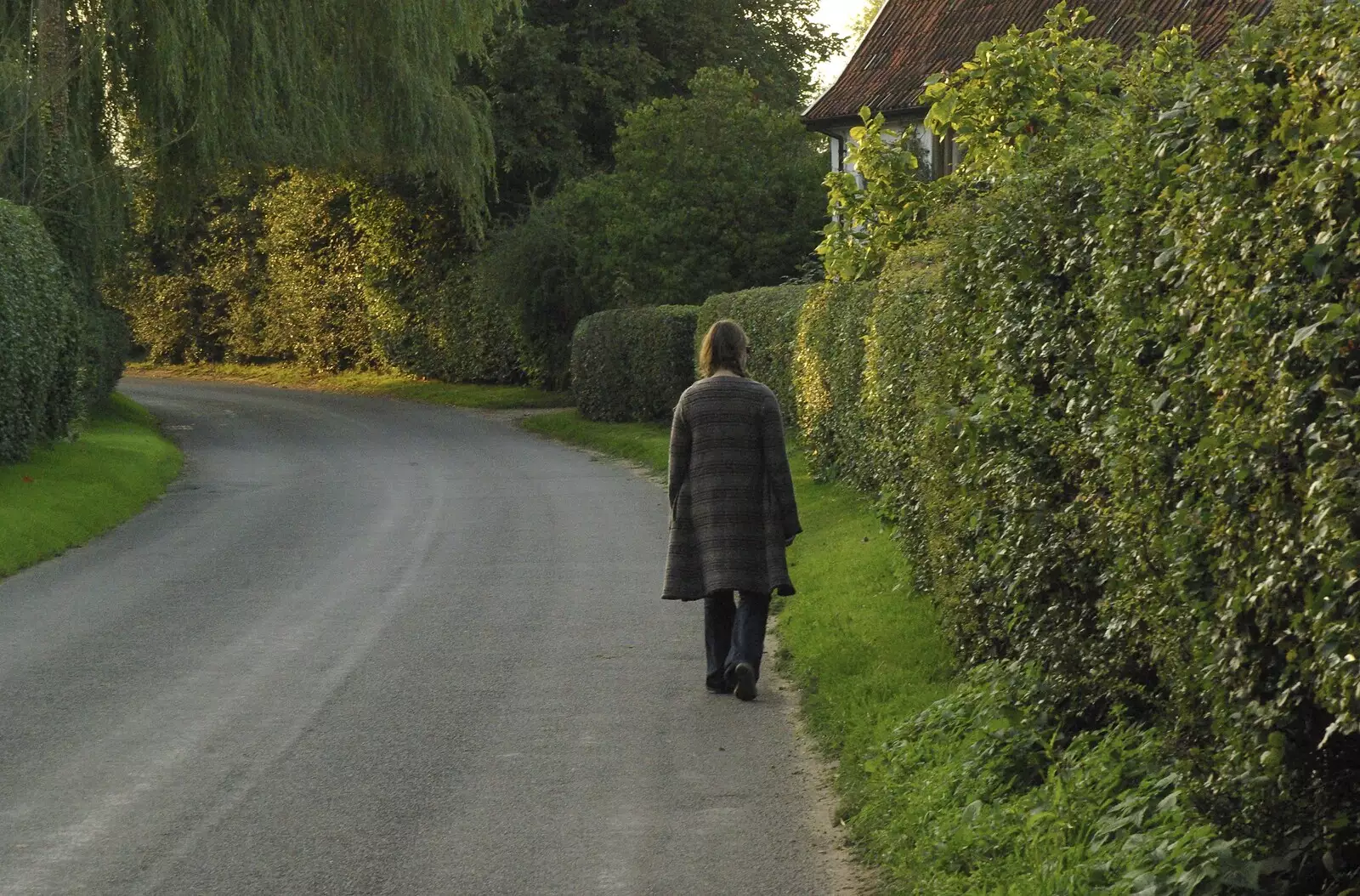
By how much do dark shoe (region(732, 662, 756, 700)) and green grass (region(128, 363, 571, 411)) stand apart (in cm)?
2606

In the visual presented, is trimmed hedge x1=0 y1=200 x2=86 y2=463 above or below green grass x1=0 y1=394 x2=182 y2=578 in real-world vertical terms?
above

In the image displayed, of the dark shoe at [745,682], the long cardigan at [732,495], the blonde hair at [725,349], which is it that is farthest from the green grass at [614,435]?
the dark shoe at [745,682]

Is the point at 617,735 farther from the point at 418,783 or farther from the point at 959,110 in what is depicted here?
the point at 959,110

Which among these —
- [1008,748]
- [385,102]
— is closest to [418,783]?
[1008,748]

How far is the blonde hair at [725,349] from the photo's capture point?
8578mm

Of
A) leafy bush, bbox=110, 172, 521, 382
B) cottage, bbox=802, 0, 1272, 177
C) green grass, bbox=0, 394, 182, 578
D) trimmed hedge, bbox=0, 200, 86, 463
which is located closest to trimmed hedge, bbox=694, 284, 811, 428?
cottage, bbox=802, 0, 1272, 177

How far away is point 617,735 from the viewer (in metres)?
7.43

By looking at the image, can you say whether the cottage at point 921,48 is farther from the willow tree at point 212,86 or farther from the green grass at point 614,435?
the willow tree at point 212,86

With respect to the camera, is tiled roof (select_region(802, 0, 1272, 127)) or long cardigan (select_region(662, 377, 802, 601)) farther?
tiled roof (select_region(802, 0, 1272, 127))

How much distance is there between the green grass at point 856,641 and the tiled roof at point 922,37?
16.0m

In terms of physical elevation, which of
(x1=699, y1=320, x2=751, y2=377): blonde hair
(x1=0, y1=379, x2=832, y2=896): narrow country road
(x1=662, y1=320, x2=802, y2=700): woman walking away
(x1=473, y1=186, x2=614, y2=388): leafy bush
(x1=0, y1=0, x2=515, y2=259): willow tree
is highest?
(x1=0, y1=0, x2=515, y2=259): willow tree

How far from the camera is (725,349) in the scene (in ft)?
28.1

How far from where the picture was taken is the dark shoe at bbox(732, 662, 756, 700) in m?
8.07

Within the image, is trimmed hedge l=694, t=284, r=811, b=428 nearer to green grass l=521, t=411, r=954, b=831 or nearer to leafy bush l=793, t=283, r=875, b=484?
leafy bush l=793, t=283, r=875, b=484
